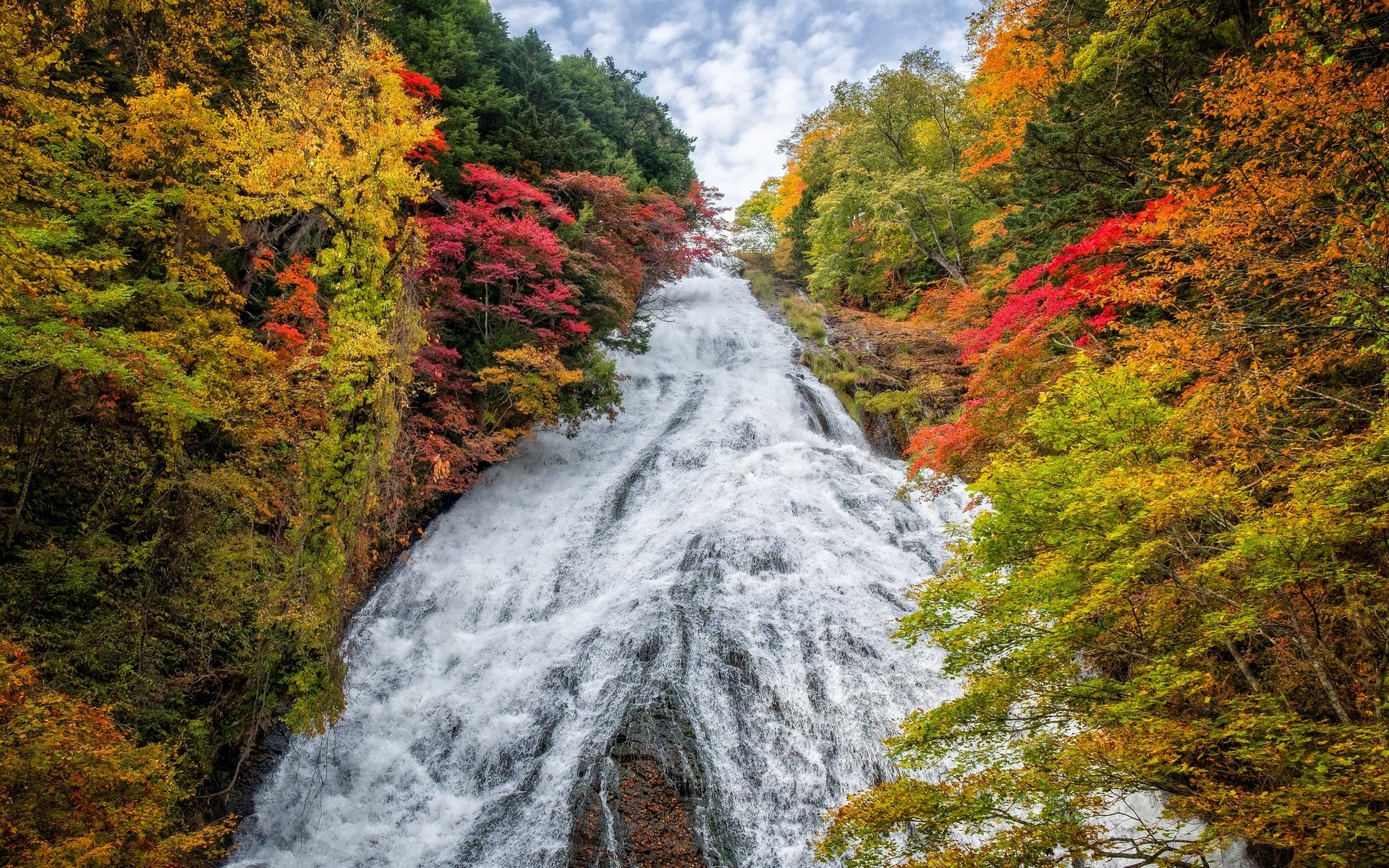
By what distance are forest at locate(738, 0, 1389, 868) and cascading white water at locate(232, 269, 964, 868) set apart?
1.71 meters

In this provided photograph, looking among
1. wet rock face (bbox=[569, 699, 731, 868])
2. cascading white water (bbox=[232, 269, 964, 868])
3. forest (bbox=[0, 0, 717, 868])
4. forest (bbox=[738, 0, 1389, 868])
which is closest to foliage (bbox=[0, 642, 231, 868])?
forest (bbox=[0, 0, 717, 868])

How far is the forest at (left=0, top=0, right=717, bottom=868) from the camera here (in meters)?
6.48

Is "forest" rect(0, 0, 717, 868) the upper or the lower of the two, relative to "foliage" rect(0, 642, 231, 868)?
upper

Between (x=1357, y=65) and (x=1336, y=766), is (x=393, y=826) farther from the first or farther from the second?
(x=1357, y=65)

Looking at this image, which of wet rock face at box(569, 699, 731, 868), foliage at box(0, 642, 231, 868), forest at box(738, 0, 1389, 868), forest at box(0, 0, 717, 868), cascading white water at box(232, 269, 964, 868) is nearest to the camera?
forest at box(738, 0, 1389, 868)

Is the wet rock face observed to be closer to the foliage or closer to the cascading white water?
the cascading white water

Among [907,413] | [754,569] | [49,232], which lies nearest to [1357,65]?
[754,569]

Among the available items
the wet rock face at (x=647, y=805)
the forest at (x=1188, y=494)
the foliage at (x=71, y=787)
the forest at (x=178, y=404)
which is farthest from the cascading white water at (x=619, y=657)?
the foliage at (x=71, y=787)

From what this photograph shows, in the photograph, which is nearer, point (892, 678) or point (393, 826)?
point (393, 826)

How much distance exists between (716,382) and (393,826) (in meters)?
14.5

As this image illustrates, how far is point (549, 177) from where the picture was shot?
712 inches

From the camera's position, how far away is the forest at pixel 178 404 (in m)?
A: 6.48

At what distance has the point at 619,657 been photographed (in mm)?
10016

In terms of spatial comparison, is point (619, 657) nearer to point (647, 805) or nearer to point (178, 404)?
point (647, 805)
